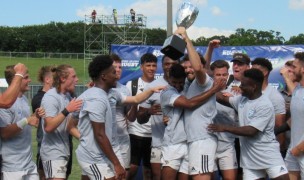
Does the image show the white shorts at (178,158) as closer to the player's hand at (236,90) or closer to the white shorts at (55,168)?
the player's hand at (236,90)

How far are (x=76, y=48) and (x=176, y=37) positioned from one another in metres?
88.0

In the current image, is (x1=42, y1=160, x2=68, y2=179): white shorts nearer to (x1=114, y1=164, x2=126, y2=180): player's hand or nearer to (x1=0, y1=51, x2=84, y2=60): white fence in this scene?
(x1=114, y1=164, x2=126, y2=180): player's hand

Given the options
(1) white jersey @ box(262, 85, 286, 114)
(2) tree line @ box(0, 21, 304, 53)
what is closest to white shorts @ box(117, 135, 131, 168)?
(1) white jersey @ box(262, 85, 286, 114)

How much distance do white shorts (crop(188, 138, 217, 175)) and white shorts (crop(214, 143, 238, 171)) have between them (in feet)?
2.36

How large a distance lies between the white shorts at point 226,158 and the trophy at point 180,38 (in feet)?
5.32

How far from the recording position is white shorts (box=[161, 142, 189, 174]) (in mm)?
6715

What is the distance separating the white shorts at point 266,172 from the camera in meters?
6.36

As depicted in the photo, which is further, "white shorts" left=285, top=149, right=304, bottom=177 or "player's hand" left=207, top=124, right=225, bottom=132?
"white shorts" left=285, top=149, right=304, bottom=177

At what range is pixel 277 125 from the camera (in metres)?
7.28

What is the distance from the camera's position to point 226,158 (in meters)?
7.27

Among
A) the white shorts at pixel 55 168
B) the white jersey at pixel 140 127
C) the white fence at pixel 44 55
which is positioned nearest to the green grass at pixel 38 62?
the white fence at pixel 44 55

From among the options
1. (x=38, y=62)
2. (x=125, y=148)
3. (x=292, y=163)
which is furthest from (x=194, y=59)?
(x=38, y=62)

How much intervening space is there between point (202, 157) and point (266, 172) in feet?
2.65

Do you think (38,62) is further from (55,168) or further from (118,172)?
(118,172)
